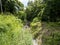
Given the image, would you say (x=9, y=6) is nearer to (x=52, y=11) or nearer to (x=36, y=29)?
(x=36, y=29)

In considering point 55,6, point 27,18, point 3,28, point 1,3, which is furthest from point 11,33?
point 27,18

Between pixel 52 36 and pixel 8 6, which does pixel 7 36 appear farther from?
pixel 8 6

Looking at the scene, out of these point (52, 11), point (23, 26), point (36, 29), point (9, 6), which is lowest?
point (36, 29)

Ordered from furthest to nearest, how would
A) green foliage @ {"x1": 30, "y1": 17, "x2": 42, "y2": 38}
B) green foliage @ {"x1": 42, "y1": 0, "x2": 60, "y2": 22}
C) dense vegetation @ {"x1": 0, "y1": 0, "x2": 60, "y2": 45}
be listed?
green foliage @ {"x1": 42, "y1": 0, "x2": 60, "y2": 22} < green foliage @ {"x1": 30, "y1": 17, "x2": 42, "y2": 38} < dense vegetation @ {"x1": 0, "y1": 0, "x2": 60, "y2": 45}

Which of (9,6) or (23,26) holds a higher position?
(9,6)

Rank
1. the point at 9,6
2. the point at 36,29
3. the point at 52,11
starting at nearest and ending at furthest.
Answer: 1. the point at 9,6
2. the point at 36,29
3. the point at 52,11

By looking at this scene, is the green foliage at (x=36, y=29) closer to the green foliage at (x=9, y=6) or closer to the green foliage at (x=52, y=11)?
the green foliage at (x=52, y=11)

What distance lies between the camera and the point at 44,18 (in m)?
22.8

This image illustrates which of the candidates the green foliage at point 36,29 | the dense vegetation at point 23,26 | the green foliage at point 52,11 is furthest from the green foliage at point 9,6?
the green foliage at point 52,11

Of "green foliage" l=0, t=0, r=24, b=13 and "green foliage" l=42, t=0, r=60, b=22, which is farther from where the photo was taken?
"green foliage" l=42, t=0, r=60, b=22

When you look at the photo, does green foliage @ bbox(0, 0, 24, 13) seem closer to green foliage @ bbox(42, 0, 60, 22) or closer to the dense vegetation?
the dense vegetation

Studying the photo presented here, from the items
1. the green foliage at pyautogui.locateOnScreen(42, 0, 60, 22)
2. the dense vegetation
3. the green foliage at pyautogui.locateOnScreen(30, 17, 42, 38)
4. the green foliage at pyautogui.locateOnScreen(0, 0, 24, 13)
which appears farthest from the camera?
the green foliage at pyautogui.locateOnScreen(42, 0, 60, 22)

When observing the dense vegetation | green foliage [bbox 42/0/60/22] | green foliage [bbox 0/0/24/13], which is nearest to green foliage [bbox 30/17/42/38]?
the dense vegetation

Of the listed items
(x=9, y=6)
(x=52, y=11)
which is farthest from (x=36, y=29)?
(x=9, y=6)
